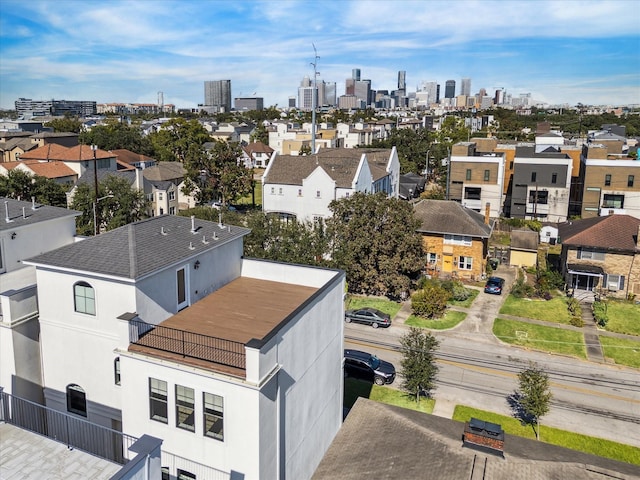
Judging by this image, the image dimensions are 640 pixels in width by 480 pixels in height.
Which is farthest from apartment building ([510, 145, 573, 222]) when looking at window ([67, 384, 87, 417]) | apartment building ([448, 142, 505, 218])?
window ([67, 384, 87, 417])

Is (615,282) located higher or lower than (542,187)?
lower

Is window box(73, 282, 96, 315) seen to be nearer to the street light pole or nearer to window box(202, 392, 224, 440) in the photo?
window box(202, 392, 224, 440)

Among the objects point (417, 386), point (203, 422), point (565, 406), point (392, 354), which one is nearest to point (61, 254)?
point (203, 422)

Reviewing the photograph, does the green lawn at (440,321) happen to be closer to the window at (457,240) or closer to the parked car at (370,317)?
the parked car at (370,317)

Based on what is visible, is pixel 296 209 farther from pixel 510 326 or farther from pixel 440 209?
pixel 510 326

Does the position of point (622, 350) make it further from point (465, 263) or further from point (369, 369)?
point (369, 369)

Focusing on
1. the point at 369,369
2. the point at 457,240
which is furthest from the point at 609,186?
the point at 369,369
